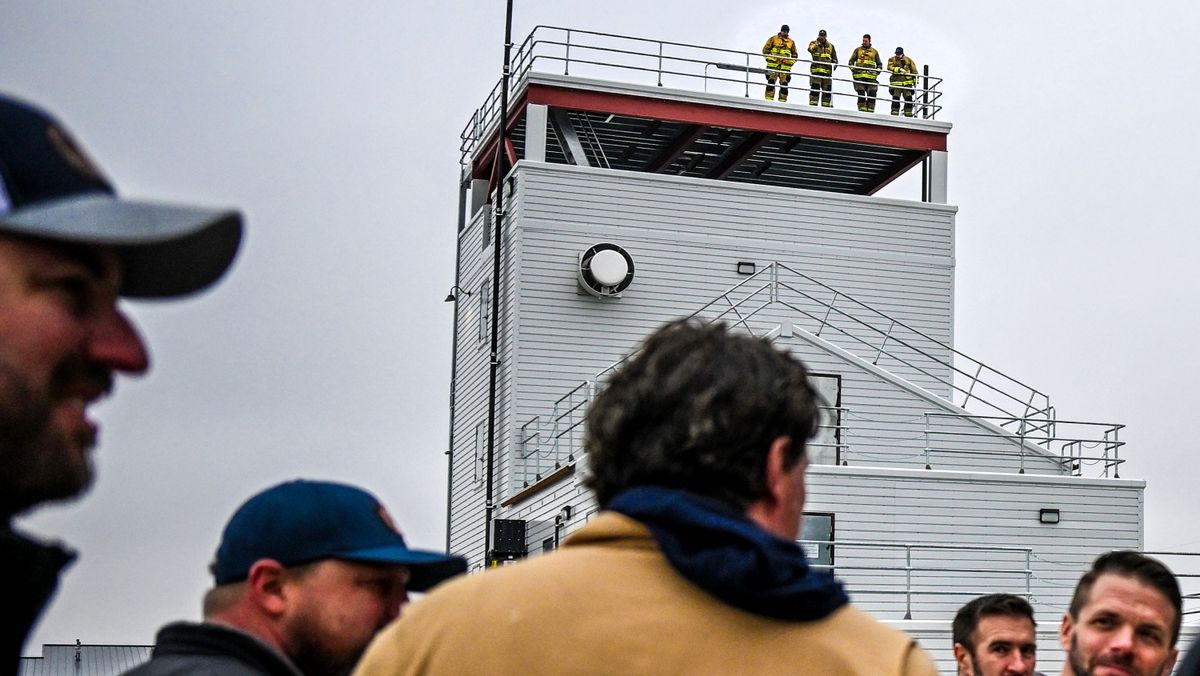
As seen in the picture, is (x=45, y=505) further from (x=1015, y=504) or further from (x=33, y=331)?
(x=1015, y=504)

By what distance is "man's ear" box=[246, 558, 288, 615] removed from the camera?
407cm

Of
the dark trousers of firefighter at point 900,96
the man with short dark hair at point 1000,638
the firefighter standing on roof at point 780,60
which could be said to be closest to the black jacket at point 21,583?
the man with short dark hair at point 1000,638

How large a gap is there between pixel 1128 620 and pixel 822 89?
30735 mm

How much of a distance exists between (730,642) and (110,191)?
3.98 feet

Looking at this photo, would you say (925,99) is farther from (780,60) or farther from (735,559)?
(735,559)

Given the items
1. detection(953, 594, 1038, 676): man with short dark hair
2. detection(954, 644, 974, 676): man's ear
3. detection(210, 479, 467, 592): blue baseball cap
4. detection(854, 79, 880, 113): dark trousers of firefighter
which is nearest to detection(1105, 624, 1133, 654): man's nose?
detection(953, 594, 1038, 676): man with short dark hair

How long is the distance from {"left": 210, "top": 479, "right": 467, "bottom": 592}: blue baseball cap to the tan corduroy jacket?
1331 mm

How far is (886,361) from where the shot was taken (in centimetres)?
3331

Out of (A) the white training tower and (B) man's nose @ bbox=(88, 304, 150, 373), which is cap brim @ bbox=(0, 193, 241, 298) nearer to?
(B) man's nose @ bbox=(88, 304, 150, 373)

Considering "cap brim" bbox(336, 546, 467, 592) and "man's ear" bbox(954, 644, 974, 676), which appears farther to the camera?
"man's ear" bbox(954, 644, 974, 676)

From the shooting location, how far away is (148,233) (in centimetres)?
205

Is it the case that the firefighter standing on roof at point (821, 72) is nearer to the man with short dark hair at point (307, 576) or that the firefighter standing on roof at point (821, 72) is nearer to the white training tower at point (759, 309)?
the white training tower at point (759, 309)

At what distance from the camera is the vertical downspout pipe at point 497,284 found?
3172cm

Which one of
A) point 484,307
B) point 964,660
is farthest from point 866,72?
point 964,660
